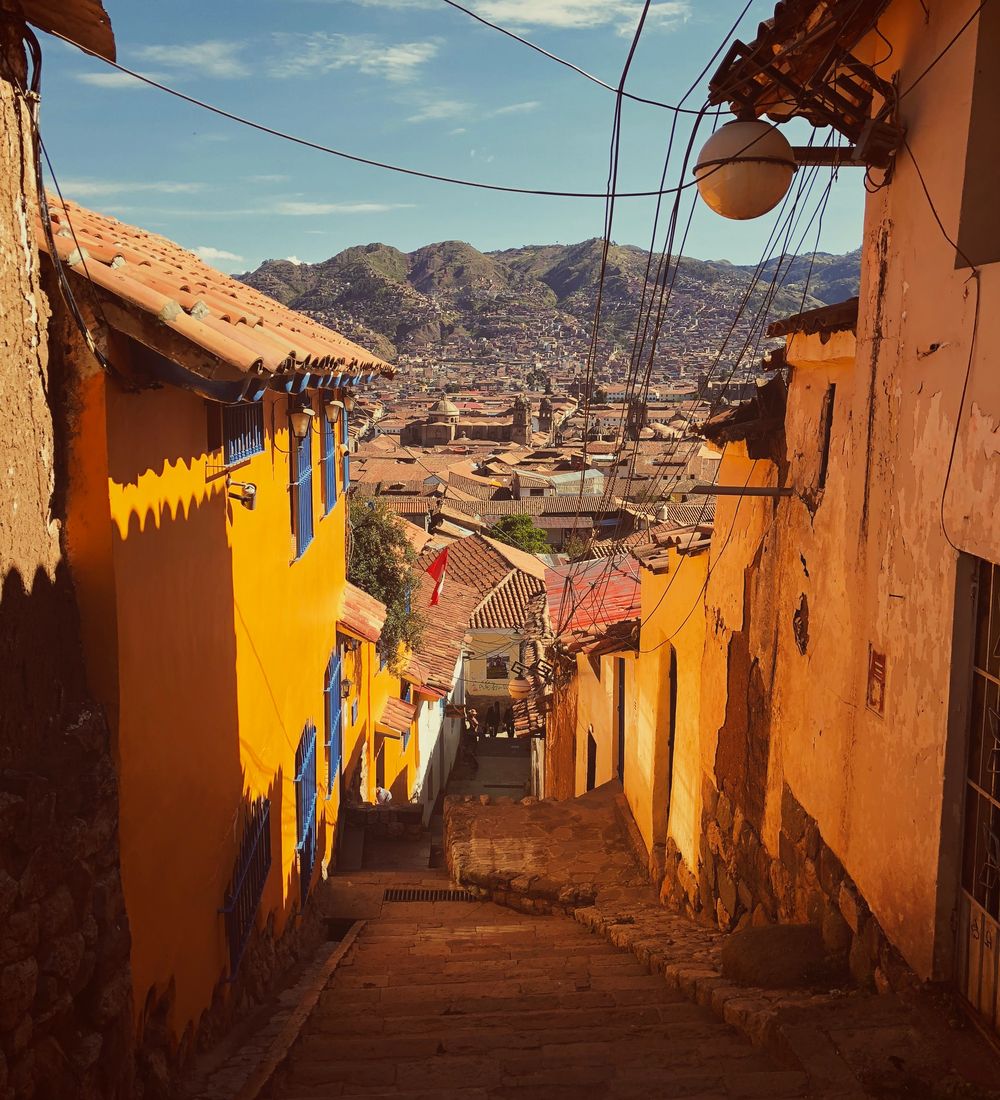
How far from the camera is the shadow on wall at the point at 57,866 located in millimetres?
3383

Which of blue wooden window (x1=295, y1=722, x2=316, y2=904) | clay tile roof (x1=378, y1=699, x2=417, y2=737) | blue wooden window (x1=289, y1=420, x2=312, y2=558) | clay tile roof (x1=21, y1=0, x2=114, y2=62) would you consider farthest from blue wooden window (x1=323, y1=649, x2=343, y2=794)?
clay tile roof (x1=21, y1=0, x2=114, y2=62)

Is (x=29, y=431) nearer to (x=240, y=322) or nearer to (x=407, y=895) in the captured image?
(x=240, y=322)

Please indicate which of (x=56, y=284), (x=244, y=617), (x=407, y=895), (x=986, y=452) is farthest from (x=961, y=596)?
(x=407, y=895)

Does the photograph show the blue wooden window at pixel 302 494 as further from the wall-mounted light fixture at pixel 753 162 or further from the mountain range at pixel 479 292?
the mountain range at pixel 479 292

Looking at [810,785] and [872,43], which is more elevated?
[872,43]

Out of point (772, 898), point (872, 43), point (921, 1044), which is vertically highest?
point (872, 43)

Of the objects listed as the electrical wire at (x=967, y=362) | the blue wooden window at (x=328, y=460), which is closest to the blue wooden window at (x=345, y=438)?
the blue wooden window at (x=328, y=460)

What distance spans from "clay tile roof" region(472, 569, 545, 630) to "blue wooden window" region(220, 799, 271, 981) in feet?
58.0

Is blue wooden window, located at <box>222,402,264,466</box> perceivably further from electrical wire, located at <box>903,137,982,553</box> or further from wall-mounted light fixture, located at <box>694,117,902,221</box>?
electrical wire, located at <box>903,137,982,553</box>

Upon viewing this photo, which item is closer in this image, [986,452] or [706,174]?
[986,452]

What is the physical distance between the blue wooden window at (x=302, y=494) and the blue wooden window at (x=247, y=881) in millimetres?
2404

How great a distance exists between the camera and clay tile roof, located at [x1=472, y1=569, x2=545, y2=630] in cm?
2647

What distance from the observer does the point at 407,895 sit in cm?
1145

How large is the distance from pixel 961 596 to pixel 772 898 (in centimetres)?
320
